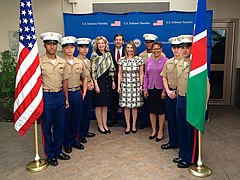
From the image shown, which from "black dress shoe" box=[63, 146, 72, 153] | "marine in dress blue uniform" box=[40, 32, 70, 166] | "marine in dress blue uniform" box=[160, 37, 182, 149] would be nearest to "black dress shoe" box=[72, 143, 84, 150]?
"black dress shoe" box=[63, 146, 72, 153]

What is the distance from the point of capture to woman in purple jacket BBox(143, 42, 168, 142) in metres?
3.53

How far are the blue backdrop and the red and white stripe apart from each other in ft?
5.65

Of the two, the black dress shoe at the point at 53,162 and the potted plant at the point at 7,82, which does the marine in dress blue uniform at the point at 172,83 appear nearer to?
the black dress shoe at the point at 53,162

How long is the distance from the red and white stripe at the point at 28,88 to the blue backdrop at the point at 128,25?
172 cm

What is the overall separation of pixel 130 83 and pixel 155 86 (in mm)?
436

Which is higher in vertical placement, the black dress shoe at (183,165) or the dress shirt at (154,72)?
the dress shirt at (154,72)

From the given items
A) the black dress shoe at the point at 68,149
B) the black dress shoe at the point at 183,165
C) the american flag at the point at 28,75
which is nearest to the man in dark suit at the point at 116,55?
the black dress shoe at the point at 68,149

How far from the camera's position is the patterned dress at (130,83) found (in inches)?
149

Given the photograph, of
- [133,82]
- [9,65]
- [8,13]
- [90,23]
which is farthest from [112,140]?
[8,13]

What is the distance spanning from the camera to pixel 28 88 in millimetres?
2795

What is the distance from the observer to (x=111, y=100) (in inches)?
161

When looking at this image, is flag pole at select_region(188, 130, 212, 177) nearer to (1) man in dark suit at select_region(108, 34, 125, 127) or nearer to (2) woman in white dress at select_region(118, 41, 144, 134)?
(2) woman in white dress at select_region(118, 41, 144, 134)

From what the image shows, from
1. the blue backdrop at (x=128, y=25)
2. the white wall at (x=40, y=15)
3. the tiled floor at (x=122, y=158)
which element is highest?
the white wall at (x=40, y=15)

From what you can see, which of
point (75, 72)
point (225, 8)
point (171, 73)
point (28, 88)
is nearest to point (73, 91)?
point (75, 72)
